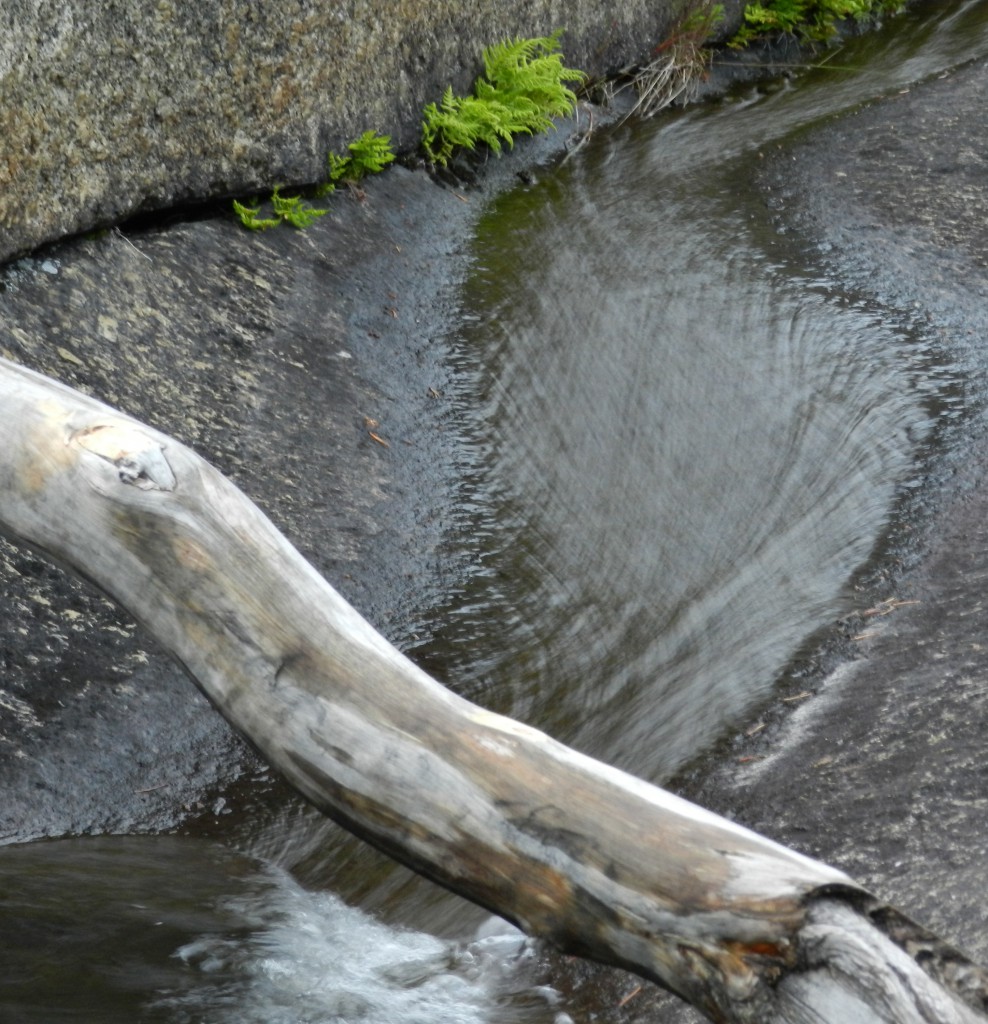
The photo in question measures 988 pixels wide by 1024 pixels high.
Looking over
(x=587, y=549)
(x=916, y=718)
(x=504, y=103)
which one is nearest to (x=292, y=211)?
(x=504, y=103)

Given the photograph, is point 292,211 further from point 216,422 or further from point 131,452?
point 131,452

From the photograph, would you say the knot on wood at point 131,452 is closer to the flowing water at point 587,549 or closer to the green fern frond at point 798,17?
the flowing water at point 587,549

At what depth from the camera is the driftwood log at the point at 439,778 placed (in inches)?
74.0

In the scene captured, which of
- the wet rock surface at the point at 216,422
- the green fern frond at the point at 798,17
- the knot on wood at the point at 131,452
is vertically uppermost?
the knot on wood at the point at 131,452

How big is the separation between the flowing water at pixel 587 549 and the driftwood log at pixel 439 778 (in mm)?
917

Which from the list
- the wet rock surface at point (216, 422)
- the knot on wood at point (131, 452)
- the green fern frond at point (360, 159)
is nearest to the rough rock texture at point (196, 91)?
the green fern frond at point (360, 159)

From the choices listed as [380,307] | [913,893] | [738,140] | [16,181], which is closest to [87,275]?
[16,181]

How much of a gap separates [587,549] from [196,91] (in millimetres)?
3253

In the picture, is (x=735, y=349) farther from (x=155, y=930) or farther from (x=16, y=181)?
(x=155, y=930)

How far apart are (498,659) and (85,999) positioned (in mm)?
1975

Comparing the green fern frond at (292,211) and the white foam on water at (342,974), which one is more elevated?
the green fern frond at (292,211)

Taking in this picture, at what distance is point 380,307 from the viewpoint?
21.0 ft

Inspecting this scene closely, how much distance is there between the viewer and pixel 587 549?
4922mm

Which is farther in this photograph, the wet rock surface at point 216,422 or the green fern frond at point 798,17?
the green fern frond at point 798,17
